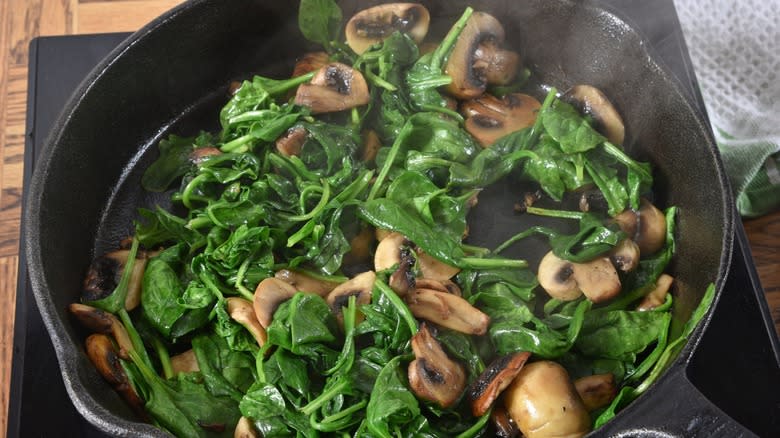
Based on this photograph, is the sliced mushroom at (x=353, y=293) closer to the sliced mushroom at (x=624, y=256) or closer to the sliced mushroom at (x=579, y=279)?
the sliced mushroom at (x=579, y=279)

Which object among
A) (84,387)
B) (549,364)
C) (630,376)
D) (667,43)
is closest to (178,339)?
(84,387)

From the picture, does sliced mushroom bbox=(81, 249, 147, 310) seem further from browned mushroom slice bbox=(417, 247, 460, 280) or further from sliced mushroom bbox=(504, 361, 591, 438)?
sliced mushroom bbox=(504, 361, 591, 438)

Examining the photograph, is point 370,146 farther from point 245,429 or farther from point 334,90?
point 245,429

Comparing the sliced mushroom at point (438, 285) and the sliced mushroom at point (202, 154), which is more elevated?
the sliced mushroom at point (202, 154)

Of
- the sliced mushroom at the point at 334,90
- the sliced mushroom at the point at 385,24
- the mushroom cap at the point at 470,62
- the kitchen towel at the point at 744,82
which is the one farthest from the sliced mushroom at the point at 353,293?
the kitchen towel at the point at 744,82

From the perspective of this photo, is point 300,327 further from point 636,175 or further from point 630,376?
point 636,175
